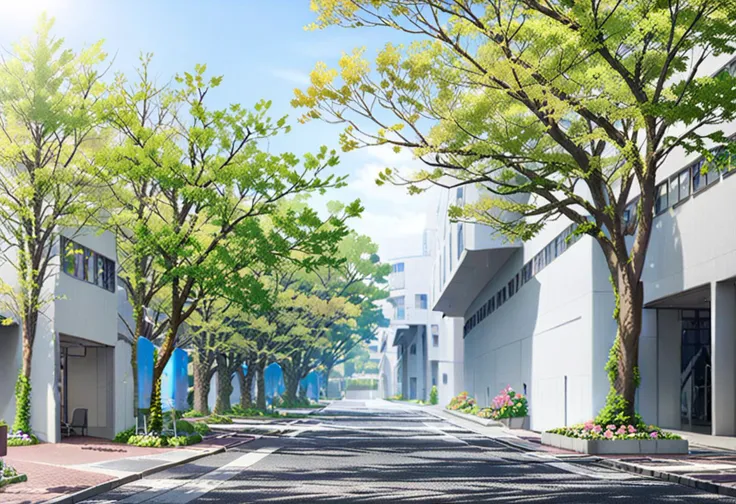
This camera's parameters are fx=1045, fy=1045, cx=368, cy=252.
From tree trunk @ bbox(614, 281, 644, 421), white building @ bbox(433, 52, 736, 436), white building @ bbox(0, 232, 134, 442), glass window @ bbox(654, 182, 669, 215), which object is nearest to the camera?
tree trunk @ bbox(614, 281, 644, 421)

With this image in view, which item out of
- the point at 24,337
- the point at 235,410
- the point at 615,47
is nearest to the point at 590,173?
the point at 615,47

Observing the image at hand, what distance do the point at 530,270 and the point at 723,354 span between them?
22.4 meters

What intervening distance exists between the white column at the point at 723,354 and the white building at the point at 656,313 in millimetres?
29

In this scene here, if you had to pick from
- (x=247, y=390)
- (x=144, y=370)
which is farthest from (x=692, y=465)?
(x=247, y=390)

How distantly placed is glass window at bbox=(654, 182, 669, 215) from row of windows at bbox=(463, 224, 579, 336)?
308 cm

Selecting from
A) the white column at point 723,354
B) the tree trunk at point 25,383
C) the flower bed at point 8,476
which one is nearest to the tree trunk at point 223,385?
the tree trunk at point 25,383

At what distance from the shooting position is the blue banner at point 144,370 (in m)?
29.2

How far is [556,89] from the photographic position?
23.3 m

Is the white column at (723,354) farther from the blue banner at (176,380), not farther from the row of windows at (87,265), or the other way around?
the row of windows at (87,265)

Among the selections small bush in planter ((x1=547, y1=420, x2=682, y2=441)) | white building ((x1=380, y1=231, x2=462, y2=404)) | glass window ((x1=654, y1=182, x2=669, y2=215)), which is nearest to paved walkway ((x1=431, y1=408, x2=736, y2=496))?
small bush in planter ((x1=547, y1=420, x2=682, y2=441))

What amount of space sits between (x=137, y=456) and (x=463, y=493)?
10.4 metres

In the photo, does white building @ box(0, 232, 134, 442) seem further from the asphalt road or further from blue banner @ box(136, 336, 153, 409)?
the asphalt road

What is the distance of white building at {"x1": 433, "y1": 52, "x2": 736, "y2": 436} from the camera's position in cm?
3073

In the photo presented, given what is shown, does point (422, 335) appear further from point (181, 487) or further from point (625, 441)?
point (181, 487)
